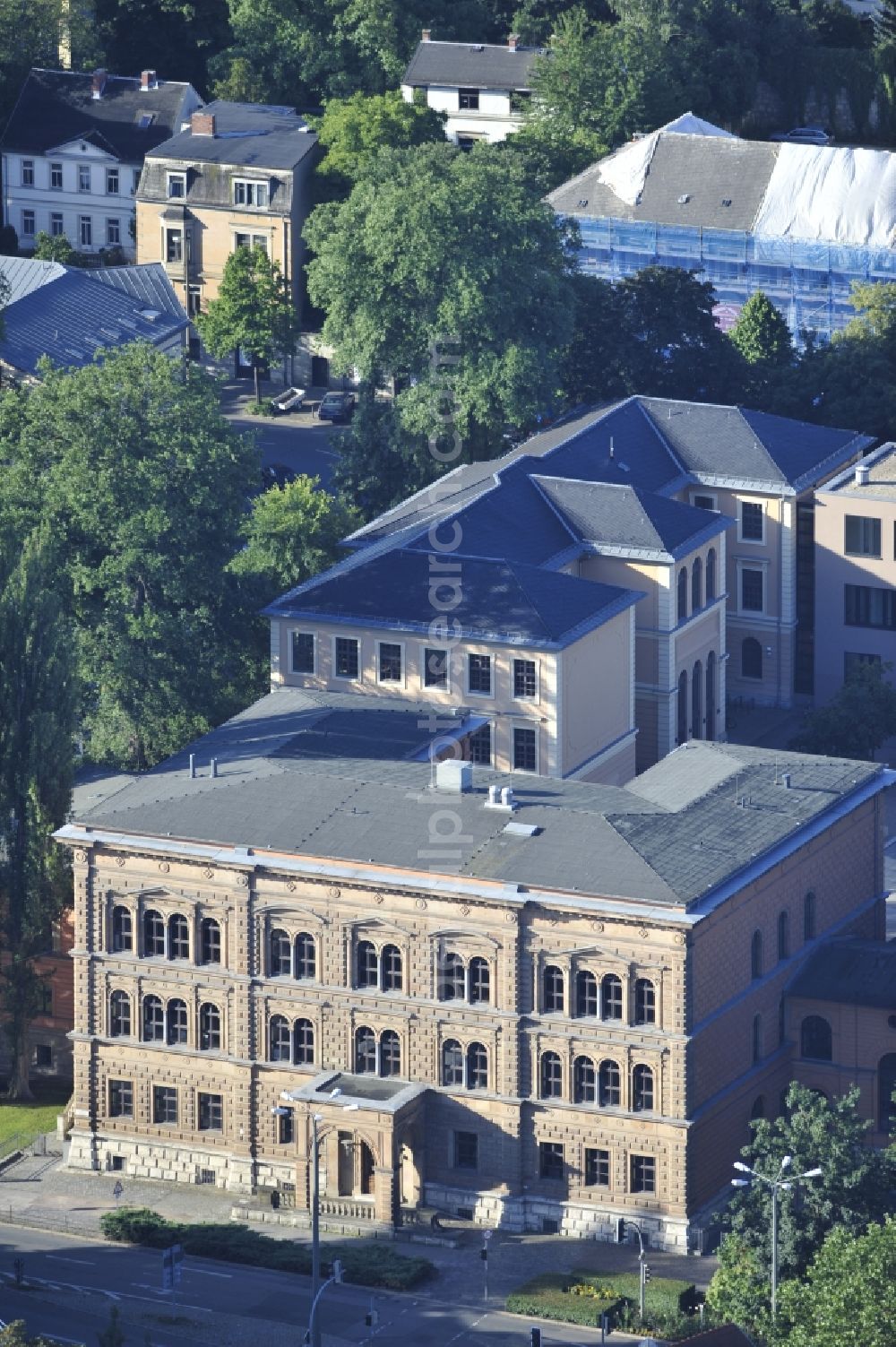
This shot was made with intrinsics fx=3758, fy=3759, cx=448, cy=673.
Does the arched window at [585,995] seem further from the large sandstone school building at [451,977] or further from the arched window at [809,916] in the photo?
the arched window at [809,916]

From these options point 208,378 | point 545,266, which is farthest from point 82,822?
point 545,266

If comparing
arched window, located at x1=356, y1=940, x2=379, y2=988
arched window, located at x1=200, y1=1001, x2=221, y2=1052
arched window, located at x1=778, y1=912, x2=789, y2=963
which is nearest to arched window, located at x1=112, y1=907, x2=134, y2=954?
arched window, located at x1=200, y1=1001, x2=221, y2=1052

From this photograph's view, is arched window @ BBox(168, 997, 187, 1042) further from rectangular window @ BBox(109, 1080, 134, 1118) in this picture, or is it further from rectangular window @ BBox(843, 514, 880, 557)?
rectangular window @ BBox(843, 514, 880, 557)

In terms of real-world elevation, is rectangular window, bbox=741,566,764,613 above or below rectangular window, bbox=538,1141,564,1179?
above

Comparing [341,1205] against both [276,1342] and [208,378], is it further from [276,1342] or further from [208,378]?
[208,378]

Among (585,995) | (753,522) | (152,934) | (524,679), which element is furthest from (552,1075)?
(753,522)

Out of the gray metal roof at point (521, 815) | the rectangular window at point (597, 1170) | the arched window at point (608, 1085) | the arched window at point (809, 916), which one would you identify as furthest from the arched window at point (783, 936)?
the rectangular window at point (597, 1170)

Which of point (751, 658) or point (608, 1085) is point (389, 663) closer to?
point (751, 658)
